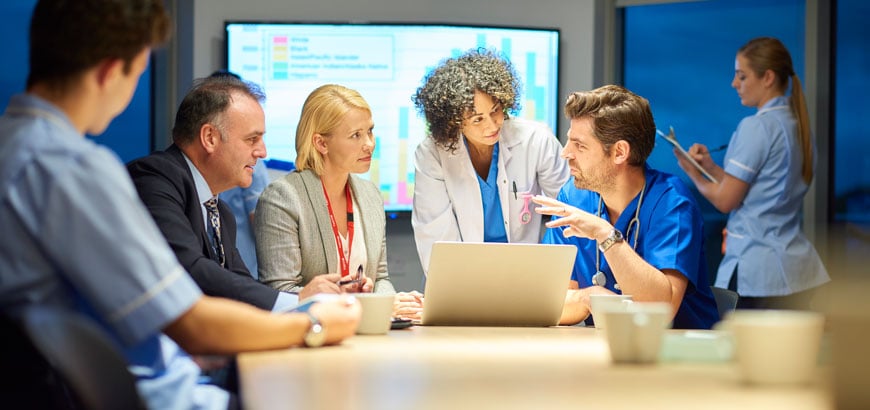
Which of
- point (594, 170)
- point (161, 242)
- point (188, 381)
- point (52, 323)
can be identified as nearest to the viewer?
point (52, 323)

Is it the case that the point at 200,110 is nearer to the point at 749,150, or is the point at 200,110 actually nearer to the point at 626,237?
the point at 626,237

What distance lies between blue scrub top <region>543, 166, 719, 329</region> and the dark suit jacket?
1.06 meters

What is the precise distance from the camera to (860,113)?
203 inches

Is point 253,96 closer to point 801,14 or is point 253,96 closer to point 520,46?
point 520,46


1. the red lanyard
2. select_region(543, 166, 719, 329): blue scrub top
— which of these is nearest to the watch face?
select_region(543, 166, 719, 329): blue scrub top

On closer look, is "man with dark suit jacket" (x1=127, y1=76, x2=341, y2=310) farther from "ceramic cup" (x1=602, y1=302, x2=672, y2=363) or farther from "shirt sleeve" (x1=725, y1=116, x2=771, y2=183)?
"shirt sleeve" (x1=725, y1=116, x2=771, y2=183)

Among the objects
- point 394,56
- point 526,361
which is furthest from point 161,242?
point 394,56

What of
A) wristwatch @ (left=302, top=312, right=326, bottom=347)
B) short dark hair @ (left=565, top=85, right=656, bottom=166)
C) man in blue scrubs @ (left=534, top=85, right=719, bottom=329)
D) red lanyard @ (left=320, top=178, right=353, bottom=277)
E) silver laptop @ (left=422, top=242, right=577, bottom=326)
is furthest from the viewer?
red lanyard @ (left=320, top=178, right=353, bottom=277)

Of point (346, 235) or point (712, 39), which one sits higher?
point (712, 39)

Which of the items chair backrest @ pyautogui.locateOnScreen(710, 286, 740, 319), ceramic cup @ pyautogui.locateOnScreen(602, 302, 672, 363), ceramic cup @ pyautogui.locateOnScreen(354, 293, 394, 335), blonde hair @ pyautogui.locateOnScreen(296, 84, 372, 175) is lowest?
chair backrest @ pyautogui.locateOnScreen(710, 286, 740, 319)

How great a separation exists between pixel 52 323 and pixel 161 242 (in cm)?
29

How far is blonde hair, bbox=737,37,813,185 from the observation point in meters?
4.60

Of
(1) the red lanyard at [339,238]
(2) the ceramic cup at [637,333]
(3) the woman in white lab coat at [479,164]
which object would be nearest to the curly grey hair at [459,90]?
(3) the woman in white lab coat at [479,164]

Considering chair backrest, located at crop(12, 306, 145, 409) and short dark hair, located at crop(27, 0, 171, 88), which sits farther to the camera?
short dark hair, located at crop(27, 0, 171, 88)
